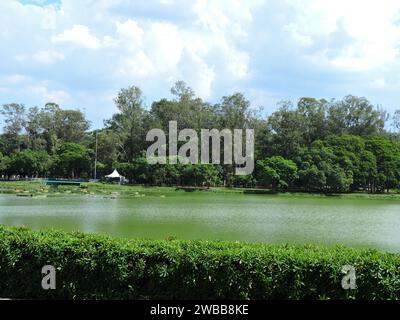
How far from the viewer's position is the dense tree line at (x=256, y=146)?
183 ft

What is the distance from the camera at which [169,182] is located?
60.1 meters

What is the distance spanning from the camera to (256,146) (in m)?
63.8

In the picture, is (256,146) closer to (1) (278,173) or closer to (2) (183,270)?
(1) (278,173)

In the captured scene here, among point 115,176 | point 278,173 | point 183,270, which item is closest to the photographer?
point 183,270

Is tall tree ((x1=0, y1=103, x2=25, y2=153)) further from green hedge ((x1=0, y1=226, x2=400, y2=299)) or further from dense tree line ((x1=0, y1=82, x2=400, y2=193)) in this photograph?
green hedge ((x1=0, y1=226, x2=400, y2=299))

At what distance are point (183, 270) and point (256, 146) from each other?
57.6 metres

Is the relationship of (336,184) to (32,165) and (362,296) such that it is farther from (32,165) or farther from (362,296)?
(362,296)

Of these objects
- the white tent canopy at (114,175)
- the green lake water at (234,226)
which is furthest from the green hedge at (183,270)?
the white tent canopy at (114,175)

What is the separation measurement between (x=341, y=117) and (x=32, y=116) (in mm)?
47468

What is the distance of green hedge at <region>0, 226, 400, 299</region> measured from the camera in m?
6.50

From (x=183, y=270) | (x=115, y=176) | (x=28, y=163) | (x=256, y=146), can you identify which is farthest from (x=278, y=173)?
(x=183, y=270)

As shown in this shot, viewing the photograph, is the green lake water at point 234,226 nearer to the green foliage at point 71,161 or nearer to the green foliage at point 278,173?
the green foliage at point 278,173

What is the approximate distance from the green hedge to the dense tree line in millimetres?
47589
